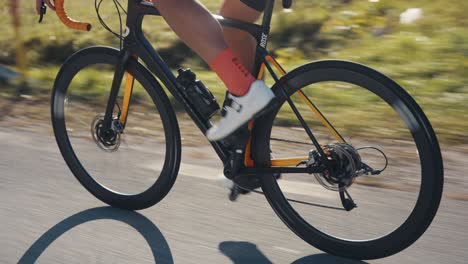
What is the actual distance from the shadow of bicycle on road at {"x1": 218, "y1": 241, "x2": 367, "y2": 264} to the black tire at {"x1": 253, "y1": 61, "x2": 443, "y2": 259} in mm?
32

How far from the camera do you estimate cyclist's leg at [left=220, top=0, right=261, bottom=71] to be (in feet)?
11.1

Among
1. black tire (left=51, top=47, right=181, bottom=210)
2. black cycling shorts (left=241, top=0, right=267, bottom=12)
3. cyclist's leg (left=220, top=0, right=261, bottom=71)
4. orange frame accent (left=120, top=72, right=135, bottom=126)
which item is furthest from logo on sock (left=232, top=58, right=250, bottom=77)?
orange frame accent (left=120, top=72, right=135, bottom=126)

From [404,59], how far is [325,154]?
3.37 meters

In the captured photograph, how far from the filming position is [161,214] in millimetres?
3852

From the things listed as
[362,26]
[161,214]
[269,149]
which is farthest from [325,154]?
[362,26]

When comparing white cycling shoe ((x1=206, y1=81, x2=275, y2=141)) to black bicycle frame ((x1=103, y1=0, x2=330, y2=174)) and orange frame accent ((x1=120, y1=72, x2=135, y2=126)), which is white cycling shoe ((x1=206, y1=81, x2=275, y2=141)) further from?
orange frame accent ((x1=120, y1=72, x2=135, y2=126))

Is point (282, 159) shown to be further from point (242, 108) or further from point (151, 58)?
point (151, 58)

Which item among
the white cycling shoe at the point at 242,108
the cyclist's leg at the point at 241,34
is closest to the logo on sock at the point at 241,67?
the white cycling shoe at the point at 242,108

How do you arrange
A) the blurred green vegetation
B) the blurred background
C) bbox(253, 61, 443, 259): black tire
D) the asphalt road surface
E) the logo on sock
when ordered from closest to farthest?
bbox(253, 61, 443, 259): black tire
the logo on sock
the asphalt road surface
the blurred background
the blurred green vegetation

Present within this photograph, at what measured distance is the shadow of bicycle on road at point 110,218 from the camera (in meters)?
3.38

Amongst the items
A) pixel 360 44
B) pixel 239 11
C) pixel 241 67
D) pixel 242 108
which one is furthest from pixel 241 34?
pixel 360 44

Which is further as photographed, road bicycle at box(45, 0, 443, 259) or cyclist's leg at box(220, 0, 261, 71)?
cyclist's leg at box(220, 0, 261, 71)

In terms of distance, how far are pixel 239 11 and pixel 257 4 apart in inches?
3.3

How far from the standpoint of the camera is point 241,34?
3.43 metres
